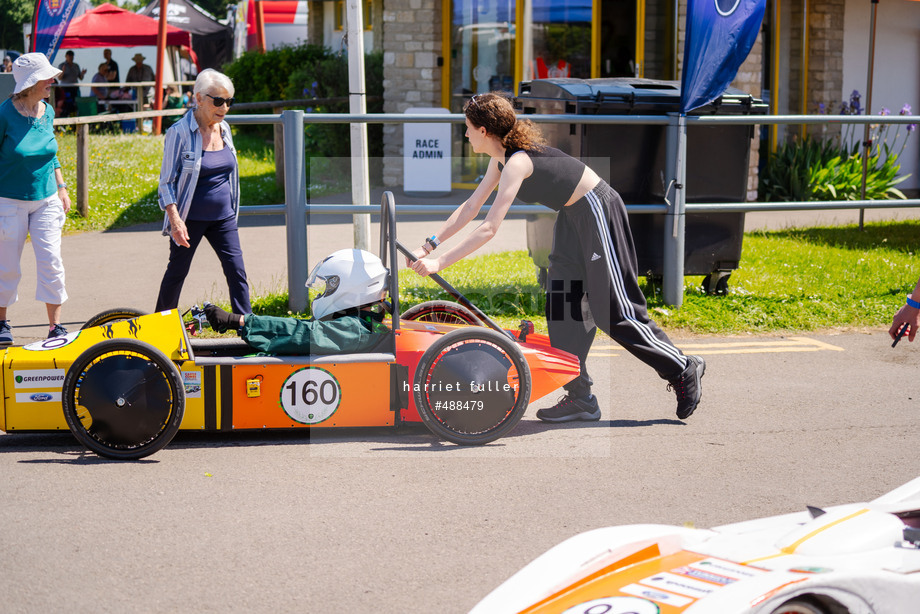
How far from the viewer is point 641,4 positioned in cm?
1430

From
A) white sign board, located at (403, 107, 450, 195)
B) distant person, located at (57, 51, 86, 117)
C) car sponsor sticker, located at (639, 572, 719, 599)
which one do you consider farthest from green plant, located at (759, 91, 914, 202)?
distant person, located at (57, 51, 86, 117)

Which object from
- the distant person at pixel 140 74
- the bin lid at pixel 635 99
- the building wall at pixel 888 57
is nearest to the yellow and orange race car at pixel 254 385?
the bin lid at pixel 635 99

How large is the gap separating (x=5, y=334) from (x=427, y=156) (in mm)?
7706

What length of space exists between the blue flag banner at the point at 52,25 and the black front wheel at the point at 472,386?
522 inches

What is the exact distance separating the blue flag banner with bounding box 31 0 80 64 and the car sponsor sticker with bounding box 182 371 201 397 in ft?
42.0

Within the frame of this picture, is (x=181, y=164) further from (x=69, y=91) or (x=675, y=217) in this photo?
(x=69, y=91)

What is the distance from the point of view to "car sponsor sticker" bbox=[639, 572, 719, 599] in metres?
2.60

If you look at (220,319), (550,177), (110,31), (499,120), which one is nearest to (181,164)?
(220,319)

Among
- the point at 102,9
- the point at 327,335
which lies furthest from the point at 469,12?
the point at 102,9

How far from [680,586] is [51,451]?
3558 mm

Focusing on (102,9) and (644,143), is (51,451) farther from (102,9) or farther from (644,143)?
(102,9)

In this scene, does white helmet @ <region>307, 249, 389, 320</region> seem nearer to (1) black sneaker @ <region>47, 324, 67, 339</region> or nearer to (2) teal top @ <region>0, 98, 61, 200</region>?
(1) black sneaker @ <region>47, 324, 67, 339</region>

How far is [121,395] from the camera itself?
4738 millimetres

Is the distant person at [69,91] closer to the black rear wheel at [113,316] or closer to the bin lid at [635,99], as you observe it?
the bin lid at [635,99]
